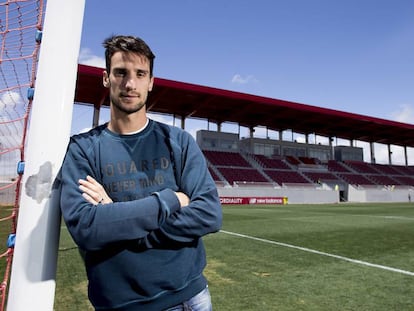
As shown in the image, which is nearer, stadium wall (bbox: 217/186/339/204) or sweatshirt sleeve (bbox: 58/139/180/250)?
sweatshirt sleeve (bbox: 58/139/180/250)

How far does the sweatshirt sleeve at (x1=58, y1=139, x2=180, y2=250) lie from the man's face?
374mm

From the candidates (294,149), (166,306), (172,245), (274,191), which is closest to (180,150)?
(172,245)

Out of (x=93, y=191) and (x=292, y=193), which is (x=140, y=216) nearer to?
(x=93, y=191)

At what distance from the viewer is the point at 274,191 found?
28438mm

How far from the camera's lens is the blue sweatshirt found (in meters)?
1.07

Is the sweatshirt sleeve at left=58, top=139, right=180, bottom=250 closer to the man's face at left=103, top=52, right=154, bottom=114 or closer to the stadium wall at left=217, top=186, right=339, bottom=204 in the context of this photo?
the man's face at left=103, top=52, right=154, bottom=114

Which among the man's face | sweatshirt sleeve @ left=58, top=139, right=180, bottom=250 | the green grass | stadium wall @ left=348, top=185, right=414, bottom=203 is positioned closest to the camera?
sweatshirt sleeve @ left=58, top=139, right=180, bottom=250

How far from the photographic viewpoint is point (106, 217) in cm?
105

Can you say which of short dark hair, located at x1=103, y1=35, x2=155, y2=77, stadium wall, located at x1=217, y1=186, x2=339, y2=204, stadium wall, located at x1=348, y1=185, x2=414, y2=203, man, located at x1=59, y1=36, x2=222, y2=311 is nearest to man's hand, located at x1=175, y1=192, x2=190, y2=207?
man, located at x1=59, y1=36, x2=222, y2=311

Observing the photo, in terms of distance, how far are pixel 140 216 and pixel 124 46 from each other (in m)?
0.72

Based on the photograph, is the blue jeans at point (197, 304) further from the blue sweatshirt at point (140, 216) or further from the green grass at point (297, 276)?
the green grass at point (297, 276)

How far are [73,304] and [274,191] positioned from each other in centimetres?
2674

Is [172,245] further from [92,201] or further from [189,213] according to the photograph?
[92,201]

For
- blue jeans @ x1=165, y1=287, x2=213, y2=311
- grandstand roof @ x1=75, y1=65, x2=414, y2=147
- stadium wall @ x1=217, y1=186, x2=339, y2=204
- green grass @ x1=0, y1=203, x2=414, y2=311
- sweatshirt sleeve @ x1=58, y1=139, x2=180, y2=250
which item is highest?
grandstand roof @ x1=75, y1=65, x2=414, y2=147
